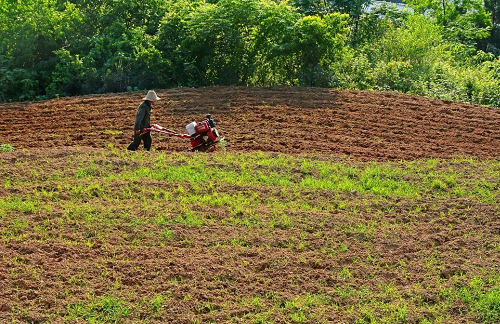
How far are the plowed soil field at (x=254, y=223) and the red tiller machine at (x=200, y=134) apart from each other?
0.40m

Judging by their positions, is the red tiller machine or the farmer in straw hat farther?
the farmer in straw hat

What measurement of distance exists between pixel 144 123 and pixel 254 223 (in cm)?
438

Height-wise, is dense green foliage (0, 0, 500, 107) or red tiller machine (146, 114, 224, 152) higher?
dense green foliage (0, 0, 500, 107)

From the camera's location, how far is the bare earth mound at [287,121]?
15617mm

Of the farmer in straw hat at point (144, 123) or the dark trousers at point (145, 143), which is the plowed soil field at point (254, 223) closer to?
the dark trousers at point (145, 143)

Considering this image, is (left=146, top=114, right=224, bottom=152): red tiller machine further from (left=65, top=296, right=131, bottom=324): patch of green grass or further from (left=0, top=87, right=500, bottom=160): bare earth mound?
(left=65, top=296, right=131, bottom=324): patch of green grass

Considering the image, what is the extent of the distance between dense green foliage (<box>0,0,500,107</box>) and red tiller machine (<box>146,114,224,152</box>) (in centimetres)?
546

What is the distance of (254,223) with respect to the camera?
11.3 metres

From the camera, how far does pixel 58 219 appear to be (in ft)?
36.4

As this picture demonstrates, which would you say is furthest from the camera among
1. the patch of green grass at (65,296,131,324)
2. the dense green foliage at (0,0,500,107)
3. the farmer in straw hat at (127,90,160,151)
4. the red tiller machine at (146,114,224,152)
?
the dense green foliage at (0,0,500,107)

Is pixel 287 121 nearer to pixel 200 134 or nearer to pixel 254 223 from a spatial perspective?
pixel 200 134

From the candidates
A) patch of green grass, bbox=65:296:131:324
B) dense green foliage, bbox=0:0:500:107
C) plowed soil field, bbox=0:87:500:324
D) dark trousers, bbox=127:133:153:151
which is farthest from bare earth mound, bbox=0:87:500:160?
patch of green grass, bbox=65:296:131:324

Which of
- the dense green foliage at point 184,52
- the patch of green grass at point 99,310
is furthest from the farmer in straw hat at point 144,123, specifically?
the patch of green grass at point 99,310

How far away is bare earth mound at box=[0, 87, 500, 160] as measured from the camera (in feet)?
51.2
